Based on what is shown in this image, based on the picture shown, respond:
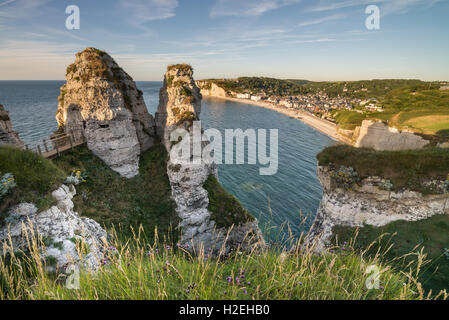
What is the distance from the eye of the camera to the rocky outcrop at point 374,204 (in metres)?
17.7

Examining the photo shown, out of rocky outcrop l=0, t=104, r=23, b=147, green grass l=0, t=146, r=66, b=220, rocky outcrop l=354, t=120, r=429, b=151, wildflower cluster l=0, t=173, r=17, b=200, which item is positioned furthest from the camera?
rocky outcrop l=354, t=120, r=429, b=151

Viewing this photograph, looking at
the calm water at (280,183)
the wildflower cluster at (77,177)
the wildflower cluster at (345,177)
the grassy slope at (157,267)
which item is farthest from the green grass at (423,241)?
the wildflower cluster at (77,177)

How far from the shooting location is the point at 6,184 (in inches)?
423

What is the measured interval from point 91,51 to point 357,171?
2991 centimetres

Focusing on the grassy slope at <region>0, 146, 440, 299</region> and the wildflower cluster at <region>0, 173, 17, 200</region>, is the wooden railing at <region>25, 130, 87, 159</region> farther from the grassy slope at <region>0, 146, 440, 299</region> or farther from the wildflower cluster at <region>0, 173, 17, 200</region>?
the wildflower cluster at <region>0, 173, 17, 200</region>

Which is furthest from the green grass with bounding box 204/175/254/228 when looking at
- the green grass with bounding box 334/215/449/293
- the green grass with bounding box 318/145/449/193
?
the green grass with bounding box 318/145/449/193

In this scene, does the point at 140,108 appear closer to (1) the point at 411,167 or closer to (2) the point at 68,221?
(2) the point at 68,221

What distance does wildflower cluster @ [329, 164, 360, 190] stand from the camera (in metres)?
19.5

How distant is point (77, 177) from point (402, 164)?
2909 cm

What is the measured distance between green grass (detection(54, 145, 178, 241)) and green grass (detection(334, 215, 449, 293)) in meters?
16.8

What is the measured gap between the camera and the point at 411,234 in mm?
17359

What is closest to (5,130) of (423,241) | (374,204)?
(374,204)

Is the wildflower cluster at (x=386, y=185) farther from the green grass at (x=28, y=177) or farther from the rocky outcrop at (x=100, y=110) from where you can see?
the rocky outcrop at (x=100, y=110)
